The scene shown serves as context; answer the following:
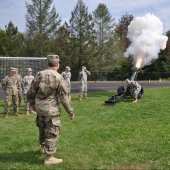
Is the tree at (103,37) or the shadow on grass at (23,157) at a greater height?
the tree at (103,37)

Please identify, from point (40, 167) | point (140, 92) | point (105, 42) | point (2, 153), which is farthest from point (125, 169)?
point (105, 42)

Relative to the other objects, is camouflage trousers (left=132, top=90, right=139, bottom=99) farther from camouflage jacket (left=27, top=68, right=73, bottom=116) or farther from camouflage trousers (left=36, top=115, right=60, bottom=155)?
camouflage trousers (left=36, top=115, right=60, bottom=155)

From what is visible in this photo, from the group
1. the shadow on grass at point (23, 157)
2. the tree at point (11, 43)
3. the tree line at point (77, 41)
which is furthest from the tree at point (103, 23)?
the shadow on grass at point (23, 157)

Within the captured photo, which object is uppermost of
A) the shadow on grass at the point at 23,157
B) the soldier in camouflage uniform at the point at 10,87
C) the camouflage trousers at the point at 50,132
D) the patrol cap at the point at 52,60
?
the patrol cap at the point at 52,60

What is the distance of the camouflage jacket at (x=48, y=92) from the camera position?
8477 millimetres

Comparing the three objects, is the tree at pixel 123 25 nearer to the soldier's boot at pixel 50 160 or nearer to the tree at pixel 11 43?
the tree at pixel 11 43

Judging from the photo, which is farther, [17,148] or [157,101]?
[157,101]

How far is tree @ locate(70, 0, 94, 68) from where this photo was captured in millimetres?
54656

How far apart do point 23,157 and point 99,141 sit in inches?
96.4

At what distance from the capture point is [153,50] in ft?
86.6

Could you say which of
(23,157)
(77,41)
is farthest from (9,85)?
(77,41)

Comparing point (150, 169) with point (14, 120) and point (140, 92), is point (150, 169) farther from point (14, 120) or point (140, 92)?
point (140, 92)

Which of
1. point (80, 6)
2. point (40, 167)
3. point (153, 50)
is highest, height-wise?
point (80, 6)

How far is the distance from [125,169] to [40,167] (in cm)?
158
